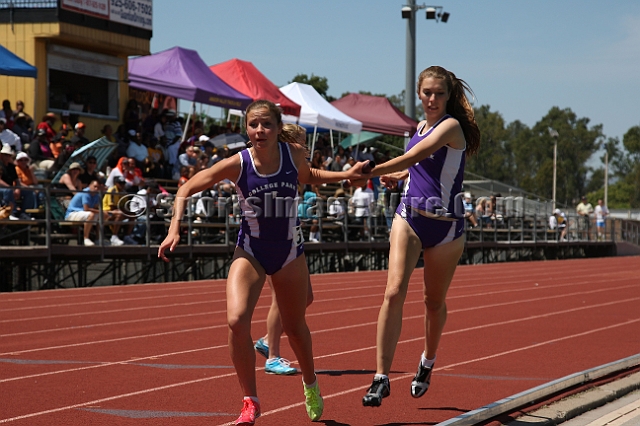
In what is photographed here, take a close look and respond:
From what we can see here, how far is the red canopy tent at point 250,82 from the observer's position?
24.8 m

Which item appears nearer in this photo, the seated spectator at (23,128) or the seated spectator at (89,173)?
the seated spectator at (89,173)

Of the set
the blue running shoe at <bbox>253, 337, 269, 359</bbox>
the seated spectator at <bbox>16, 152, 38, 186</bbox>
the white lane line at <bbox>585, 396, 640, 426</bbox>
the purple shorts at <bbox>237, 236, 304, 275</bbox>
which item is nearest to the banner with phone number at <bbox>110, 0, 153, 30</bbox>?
the seated spectator at <bbox>16, 152, 38, 186</bbox>


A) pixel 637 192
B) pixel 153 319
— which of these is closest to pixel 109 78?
pixel 153 319

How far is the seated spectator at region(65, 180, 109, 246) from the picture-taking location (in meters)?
15.4

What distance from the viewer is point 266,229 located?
518 centimetres

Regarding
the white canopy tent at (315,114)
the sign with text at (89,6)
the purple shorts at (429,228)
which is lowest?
the purple shorts at (429,228)

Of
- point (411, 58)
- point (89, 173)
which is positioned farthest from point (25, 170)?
point (411, 58)

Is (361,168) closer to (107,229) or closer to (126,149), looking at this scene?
(107,229)

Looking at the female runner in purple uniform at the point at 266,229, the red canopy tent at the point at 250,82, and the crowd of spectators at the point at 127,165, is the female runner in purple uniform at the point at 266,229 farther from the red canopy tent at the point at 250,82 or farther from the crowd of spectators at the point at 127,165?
the red canopy tent at the point at 250,82

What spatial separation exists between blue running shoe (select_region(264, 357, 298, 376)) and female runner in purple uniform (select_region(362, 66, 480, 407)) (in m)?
1.41

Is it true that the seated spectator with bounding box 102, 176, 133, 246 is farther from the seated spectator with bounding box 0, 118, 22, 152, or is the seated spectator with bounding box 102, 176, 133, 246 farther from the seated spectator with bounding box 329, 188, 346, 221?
the seated spectator with bounding box 329, 188, 346, 221

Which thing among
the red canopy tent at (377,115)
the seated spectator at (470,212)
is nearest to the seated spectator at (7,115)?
the seated spectator at (470,212)

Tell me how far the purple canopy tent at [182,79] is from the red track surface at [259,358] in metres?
7.11

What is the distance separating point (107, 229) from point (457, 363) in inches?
386
